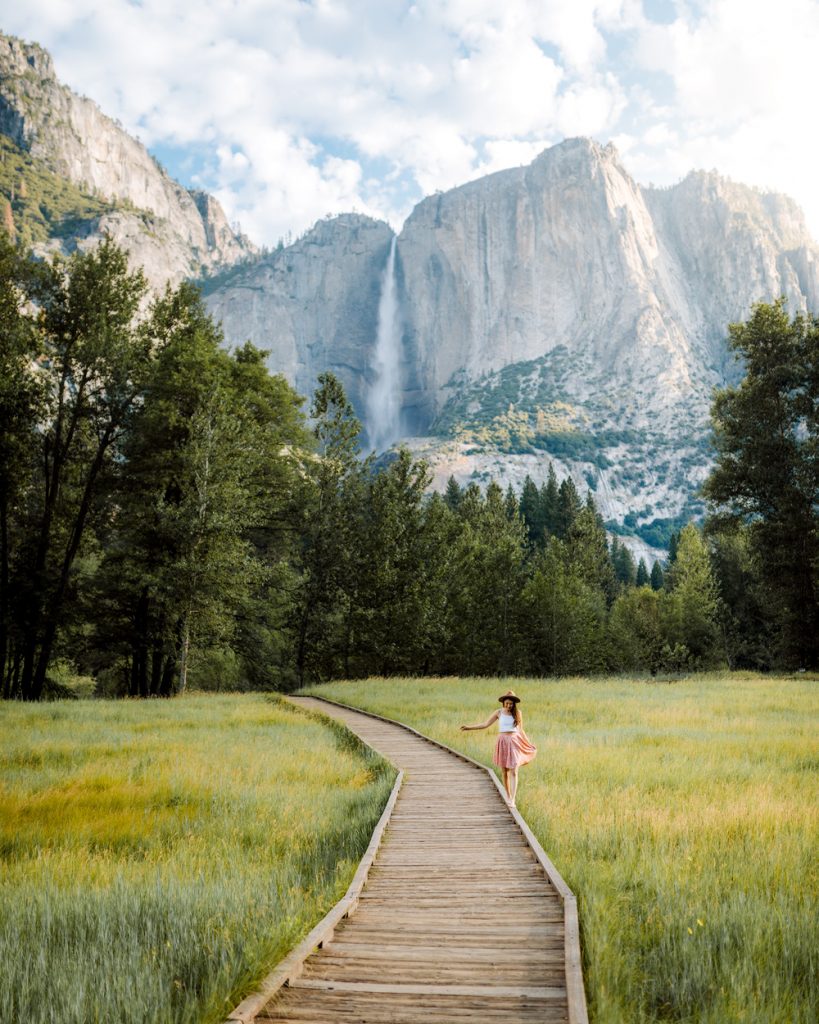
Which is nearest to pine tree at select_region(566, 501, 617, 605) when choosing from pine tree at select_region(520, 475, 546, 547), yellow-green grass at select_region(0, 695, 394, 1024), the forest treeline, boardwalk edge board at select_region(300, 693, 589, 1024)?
pine tree at select_region(520, 475, 546, 547)

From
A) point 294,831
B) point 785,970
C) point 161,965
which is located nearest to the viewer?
point 161,965

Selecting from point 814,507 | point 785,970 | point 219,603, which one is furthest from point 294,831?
point 814,507

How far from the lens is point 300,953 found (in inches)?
192

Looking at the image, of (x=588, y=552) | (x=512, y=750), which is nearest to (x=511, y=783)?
(x=512, y=750)

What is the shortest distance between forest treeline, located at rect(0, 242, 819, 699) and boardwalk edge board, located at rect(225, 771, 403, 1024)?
22778 millimetres

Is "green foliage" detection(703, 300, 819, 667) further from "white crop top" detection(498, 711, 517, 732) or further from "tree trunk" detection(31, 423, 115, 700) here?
"tree trunk" detection(31, 423, 115, 700)

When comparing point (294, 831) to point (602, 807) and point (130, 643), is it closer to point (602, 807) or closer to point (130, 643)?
point (602, 807)

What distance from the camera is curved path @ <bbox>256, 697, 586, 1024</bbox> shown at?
4.29 meters

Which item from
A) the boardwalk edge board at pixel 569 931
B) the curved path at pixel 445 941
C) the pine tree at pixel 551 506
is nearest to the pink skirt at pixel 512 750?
the boardwalk edge board at pixel 569 931

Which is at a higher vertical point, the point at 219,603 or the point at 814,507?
the point at 814,507

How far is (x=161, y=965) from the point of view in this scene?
489 centimetres

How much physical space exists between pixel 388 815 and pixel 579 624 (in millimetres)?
46466

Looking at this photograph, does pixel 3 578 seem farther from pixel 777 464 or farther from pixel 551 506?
pixel 551 506

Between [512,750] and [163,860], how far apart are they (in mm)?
5610
